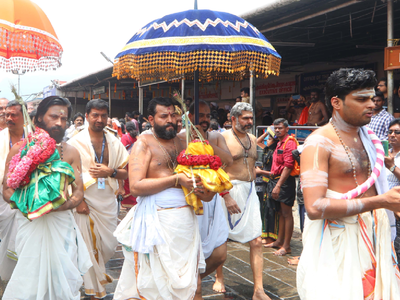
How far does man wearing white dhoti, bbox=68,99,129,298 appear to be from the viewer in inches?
176

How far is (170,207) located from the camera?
11.1 feet

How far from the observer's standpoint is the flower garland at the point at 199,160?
324 centimetres

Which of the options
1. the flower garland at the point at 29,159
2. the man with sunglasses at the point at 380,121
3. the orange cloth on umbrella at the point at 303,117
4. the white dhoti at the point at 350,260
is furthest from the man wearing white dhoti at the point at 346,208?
the orange cloth on umbrella at the point at 303,117

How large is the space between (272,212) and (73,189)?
12.2ft

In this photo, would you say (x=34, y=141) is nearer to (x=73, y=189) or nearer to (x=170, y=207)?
(x=73, y=189)

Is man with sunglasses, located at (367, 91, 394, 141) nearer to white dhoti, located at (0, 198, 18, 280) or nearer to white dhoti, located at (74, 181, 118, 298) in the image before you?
white dhoti, located at (74, 181, 118, 298)

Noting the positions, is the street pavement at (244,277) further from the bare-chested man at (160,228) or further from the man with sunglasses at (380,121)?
the man with sunglasses at (380,121)

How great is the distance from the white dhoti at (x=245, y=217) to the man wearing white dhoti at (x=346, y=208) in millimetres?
1982

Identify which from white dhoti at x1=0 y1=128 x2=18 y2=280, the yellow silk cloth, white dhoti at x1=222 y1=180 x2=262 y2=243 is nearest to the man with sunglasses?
white dhoti at x1=222 y1=180 x2=262 y2=243

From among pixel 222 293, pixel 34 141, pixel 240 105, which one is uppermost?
pixel 240 105

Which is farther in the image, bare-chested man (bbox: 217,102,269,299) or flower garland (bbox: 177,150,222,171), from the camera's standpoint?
bare-chested man (bbox: 217,102,269,299)

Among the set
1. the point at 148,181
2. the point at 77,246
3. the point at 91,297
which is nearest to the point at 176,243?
the point at 148,181

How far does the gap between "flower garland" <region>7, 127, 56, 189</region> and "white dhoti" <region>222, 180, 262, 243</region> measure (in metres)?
2.25

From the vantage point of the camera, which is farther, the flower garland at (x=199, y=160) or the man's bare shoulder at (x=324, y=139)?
the flower garland at (x=199, y=160)
